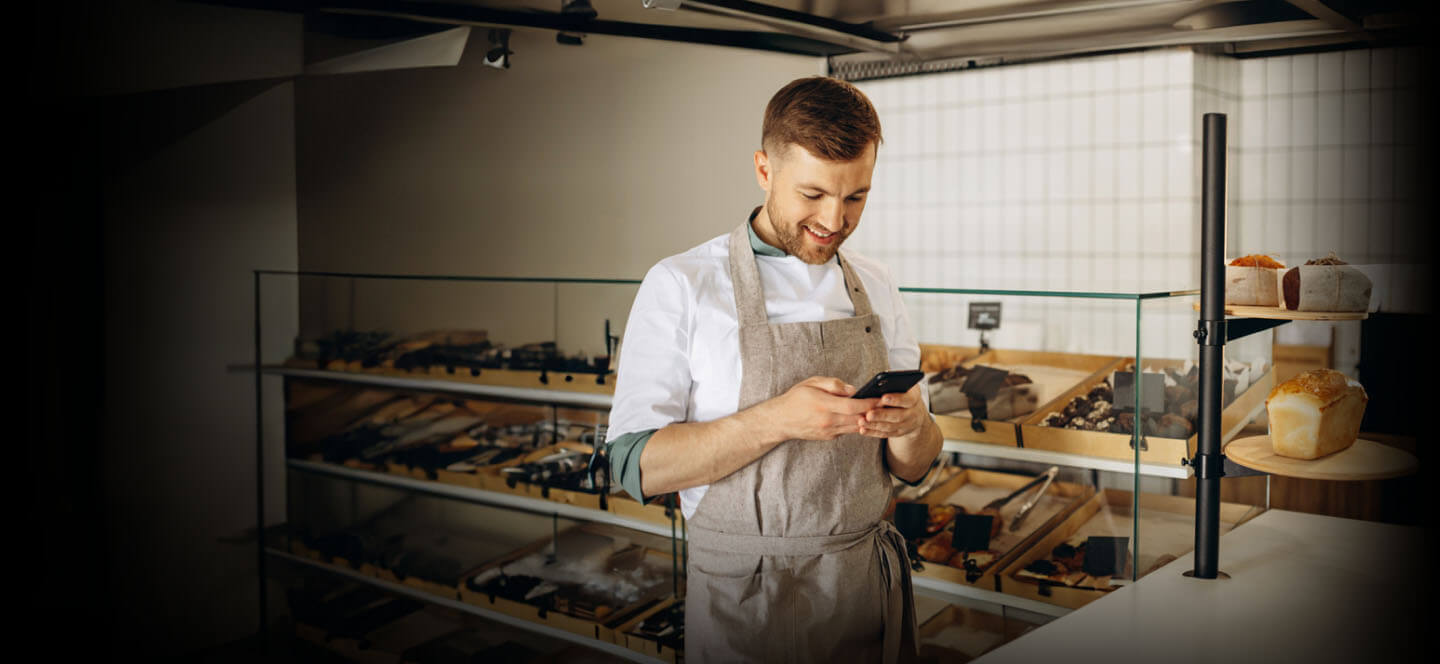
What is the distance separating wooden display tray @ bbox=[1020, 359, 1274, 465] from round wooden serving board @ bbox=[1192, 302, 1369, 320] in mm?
195

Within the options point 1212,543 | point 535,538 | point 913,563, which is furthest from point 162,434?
point 1212,543

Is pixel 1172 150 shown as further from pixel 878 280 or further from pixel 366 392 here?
pixel 366 392

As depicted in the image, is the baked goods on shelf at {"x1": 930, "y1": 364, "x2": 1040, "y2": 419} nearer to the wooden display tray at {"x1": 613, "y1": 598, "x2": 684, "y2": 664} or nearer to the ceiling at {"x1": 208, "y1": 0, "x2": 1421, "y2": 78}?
the ceiling at {"x1": 208, "y1": 0, "x2": 1421, "y2": 78}

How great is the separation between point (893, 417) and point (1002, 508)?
1179mm

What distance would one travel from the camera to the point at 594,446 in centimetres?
297

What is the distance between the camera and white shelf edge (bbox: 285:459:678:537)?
9.04 ft

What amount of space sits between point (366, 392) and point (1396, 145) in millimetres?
4591

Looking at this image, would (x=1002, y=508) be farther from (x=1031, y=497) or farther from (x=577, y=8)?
(x=577, y=8)

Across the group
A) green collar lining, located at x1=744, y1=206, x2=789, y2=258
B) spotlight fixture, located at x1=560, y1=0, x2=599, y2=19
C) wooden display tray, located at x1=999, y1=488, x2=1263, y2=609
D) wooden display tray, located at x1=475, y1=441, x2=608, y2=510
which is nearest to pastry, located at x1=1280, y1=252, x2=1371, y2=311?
wooden display tray, located at x1=999, y1=488, x2=1263, y2=609

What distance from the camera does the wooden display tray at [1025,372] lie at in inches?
81.2

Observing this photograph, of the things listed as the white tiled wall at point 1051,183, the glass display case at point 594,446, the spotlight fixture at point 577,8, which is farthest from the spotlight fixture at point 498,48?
the white tiled wall at point 1051,183

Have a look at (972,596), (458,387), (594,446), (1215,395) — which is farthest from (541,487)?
(1215,395)

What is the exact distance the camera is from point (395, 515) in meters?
3.52

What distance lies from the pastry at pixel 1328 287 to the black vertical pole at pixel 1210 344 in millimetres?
175
